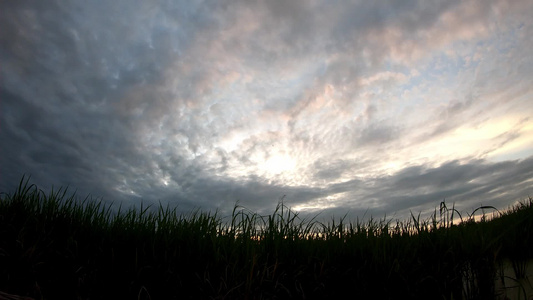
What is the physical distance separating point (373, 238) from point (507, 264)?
2285 millimetres

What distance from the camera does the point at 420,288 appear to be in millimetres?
4945

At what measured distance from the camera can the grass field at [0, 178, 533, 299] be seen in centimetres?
479

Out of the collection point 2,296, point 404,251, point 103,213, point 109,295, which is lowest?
point 109,295

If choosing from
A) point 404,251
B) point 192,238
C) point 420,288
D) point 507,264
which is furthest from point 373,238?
point 192,238

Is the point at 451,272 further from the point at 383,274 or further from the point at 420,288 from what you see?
the point at 383,274

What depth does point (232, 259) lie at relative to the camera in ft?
16.7

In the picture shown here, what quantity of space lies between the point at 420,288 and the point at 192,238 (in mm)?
3488

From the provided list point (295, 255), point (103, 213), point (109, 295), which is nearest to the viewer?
point (109, 295)

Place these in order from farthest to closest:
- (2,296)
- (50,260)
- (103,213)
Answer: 1. (103,213)
2. (50,260)
3. (2,296)

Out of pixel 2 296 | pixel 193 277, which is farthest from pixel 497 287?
pixel 2 296

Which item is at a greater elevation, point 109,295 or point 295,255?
point 295,255

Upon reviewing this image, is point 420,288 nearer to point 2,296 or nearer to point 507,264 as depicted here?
A: point 507,264

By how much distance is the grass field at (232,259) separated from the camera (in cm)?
479

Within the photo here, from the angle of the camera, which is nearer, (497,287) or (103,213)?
(497,287)
